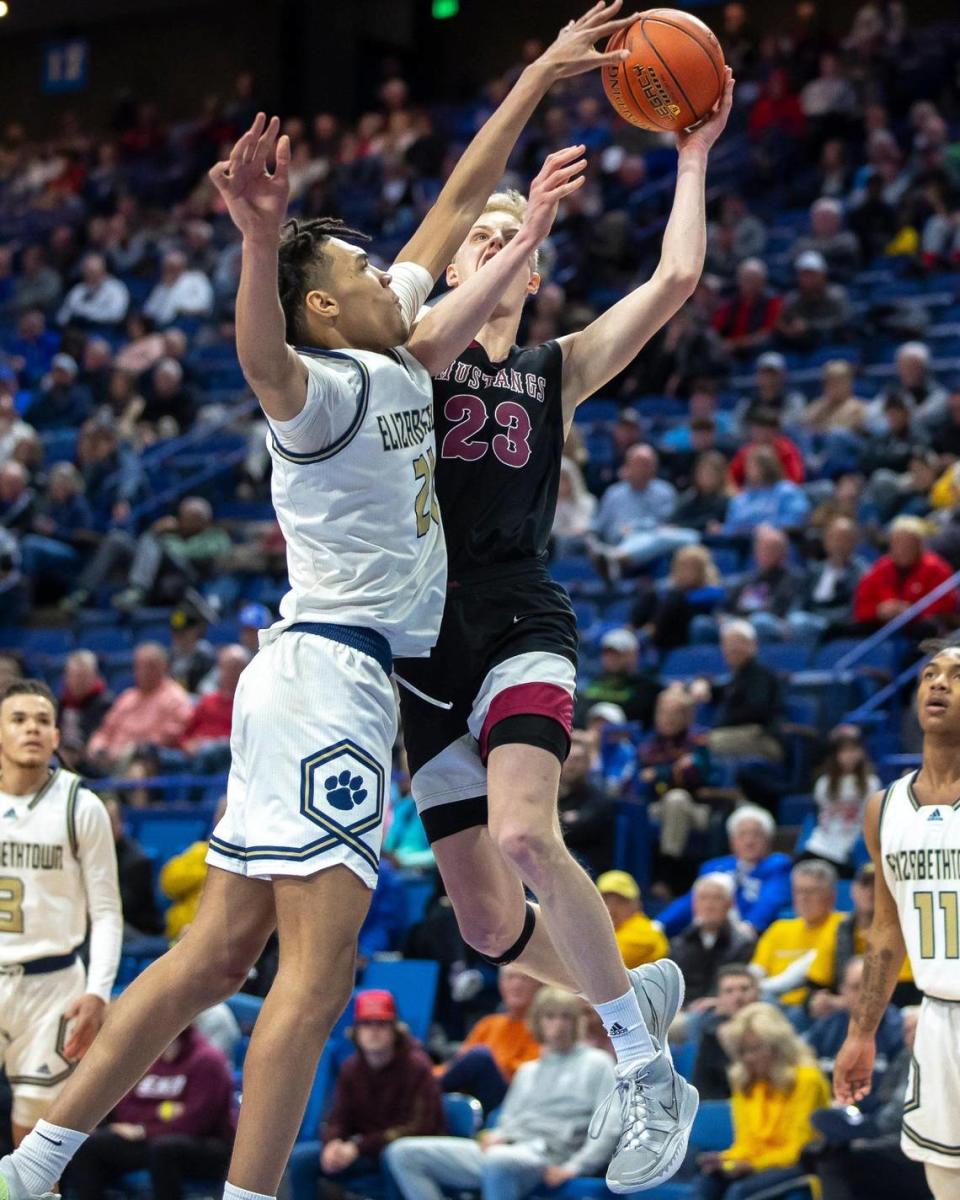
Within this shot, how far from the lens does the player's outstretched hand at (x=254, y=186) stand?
3908 mm

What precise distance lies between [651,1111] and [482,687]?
114 cm

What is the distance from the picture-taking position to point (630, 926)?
8.81m

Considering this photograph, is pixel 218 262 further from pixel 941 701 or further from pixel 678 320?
pixel 941 701

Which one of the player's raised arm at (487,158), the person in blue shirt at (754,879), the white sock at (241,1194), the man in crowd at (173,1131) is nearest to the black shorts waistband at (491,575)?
the player's raised arm at (487,158)

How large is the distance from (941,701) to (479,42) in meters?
18.7

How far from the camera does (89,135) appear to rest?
2480 cm

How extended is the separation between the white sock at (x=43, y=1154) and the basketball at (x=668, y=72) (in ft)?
9.76

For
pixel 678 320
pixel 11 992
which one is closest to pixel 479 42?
pixel 678 320

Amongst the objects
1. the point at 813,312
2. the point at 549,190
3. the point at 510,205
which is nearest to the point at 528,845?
the point at 549,190

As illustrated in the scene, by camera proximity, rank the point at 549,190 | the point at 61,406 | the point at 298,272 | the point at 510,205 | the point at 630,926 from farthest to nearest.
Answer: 1. the point at 61,406
2. the point at 630,926
3. the point at 510,205
4. the point at 549,190
5. the point at 298,272

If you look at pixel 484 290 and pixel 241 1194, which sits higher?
pixel 484 290

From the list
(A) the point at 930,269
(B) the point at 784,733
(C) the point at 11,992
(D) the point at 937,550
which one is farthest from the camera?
(A) the point at 930,269

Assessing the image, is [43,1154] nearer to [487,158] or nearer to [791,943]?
[487,158]

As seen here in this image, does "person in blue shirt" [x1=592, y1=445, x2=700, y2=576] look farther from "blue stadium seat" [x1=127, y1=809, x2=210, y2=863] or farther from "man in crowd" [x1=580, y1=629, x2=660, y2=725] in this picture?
"blue stadium seat" [x1=127, y1=809, x2=210, y2=863]
